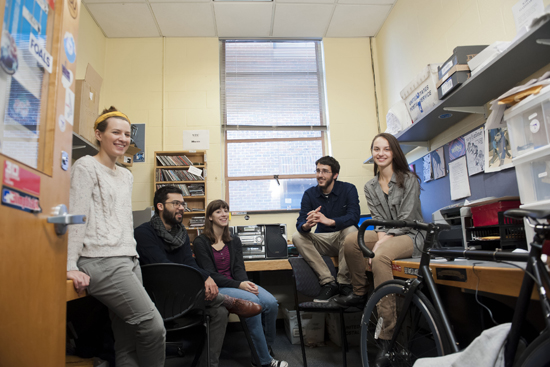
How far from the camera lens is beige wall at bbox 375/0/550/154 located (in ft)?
7.95

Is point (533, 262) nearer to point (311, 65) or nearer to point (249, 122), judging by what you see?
point (249, 122)

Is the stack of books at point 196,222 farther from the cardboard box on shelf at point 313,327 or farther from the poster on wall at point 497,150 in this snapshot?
the poster on wall at point 497,150

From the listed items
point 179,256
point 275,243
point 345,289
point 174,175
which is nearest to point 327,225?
point 345,289

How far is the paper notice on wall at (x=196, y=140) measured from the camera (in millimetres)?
4109

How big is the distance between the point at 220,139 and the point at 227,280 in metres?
2.05

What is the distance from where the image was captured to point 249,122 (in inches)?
171

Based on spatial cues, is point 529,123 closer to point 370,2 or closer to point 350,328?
point 350,328

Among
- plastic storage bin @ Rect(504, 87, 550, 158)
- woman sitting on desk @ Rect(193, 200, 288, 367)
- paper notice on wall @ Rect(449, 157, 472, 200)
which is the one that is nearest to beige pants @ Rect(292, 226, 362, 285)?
woman sitting on desk @ Rect(193, 200, 288, 367)

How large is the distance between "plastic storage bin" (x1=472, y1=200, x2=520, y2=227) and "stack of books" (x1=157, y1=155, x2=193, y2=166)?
9.22ft

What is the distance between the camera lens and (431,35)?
317 centimetres

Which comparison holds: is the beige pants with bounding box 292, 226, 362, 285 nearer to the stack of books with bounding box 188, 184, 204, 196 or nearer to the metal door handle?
the stack of books with bounding box 188, 184, 204, 196

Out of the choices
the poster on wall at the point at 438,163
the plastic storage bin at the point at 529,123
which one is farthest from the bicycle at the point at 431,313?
the poster on wall at the point at 438,163

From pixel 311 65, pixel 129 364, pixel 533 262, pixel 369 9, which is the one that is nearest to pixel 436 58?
pixel 369 9

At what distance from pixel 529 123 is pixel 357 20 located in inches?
119
